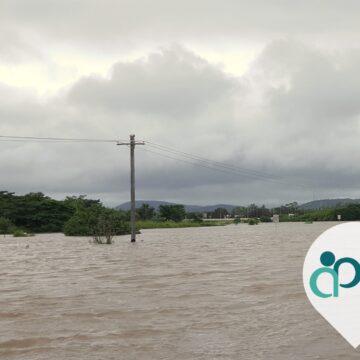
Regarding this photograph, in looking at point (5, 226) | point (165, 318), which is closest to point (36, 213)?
point (5, 226)

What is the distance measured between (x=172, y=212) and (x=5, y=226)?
64.2 metres

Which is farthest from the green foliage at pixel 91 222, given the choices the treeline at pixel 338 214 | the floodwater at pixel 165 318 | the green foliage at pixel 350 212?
the green foliage at pixel 350 212

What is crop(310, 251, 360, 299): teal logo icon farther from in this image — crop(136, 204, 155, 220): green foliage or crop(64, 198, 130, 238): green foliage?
crop(136, 204, 155, 220): green foliage

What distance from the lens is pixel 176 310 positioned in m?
13.8

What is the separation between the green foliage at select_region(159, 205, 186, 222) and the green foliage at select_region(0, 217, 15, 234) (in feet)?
200

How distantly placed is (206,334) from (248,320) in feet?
5.31

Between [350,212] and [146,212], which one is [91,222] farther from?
[350,212]

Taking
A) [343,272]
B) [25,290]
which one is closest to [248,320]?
[343,272]

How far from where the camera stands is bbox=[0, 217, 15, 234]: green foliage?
3568 inches

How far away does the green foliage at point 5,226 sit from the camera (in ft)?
297

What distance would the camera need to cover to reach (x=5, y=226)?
91312 mm

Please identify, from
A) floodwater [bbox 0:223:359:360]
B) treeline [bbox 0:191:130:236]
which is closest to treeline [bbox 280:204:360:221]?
treeline [bbox 0:191:130:236]

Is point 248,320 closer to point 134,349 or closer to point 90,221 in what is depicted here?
point 134,349

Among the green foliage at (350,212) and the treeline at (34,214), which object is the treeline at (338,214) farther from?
the treeline at (34,214)
